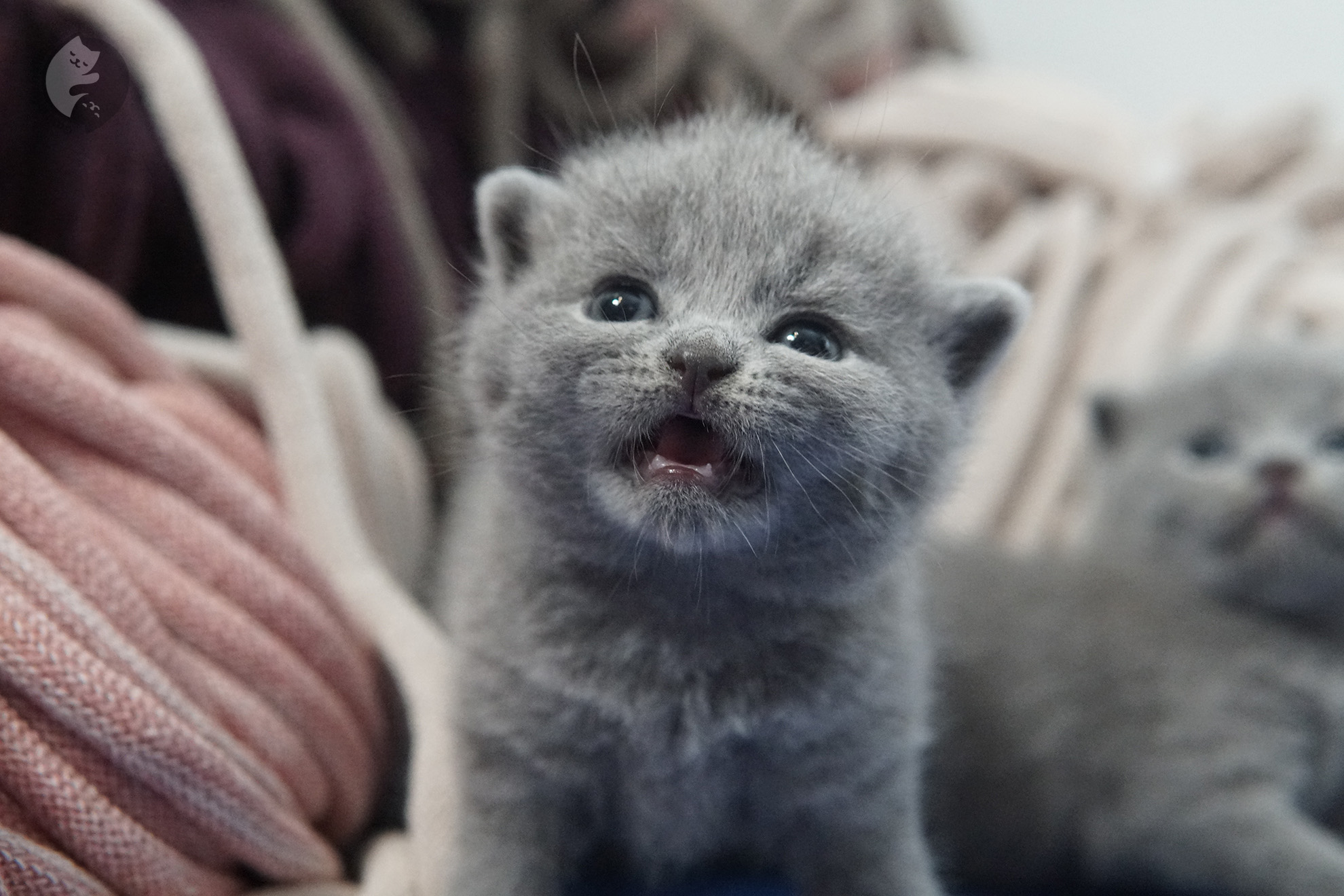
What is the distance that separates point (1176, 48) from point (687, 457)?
4.89ft

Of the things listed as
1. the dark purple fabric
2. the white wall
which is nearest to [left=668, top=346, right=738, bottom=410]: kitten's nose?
the dark purple fabric

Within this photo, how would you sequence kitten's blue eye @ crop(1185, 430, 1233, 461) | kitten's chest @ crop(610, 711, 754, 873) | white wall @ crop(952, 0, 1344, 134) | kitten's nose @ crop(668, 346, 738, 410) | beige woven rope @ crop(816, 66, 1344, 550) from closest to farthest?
kitten's nose @ crop(668, 346, 738, 410)
kitten's chest @ crop(610, 711, 754, 873)
kitten's blue eye @ crop(1185, 430, 1233, 461)
beige woven rope @ crop(816, 66, 1344, 550)
white wall @ crop(952, 0, 1344, 134)

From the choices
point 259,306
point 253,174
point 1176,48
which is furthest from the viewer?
point 1176,48

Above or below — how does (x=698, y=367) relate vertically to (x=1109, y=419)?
below

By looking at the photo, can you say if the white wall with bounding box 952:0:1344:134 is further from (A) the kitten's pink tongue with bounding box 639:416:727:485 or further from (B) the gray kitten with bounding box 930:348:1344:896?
(A) the kitten's pink tongue with bounding box 639:416:727:485

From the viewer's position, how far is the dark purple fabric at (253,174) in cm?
85

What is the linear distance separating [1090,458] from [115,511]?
1011 millimetres

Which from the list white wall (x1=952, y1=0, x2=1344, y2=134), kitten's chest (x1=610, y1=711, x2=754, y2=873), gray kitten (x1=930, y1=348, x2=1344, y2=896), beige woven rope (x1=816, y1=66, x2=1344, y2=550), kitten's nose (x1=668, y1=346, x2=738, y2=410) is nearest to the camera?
kitten's nose (x1=668, y1=346, x2=738, y2=410)

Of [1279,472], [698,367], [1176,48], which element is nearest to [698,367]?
[698,367]

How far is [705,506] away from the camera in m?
0.57

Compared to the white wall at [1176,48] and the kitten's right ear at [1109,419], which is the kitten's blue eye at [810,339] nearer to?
the kitten's right ear at [1109,419]

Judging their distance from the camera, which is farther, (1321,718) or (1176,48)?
(1176,48)

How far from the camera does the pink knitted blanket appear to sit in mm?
583

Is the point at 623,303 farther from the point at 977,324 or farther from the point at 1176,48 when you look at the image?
the point at 1176,48
